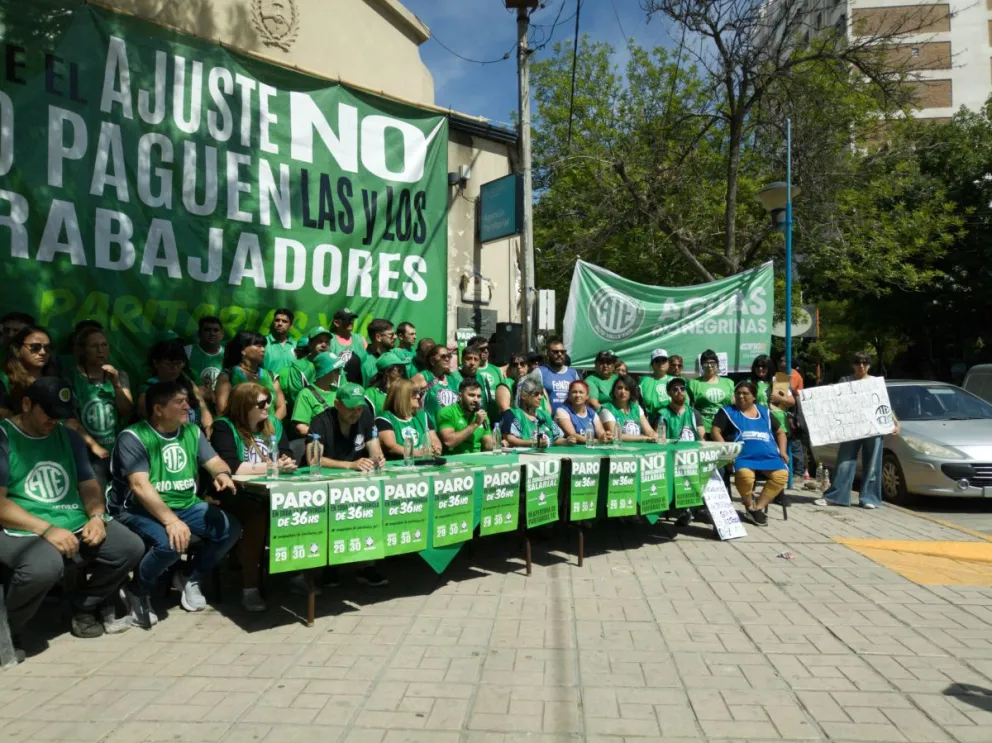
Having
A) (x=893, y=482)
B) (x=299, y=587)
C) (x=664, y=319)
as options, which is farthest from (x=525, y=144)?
(x=299, y=587)

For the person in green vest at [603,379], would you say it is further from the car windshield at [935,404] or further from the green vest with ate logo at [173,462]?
the car windshield at [935,404]

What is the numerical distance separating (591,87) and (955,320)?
14483mm

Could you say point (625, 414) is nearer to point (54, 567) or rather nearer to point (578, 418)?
point (578, 418)

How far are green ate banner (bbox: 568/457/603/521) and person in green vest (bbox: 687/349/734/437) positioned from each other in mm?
2309

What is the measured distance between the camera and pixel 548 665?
388cm

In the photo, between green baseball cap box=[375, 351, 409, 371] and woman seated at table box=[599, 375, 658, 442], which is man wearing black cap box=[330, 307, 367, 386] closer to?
green baseball cap box=[375, 351, 409, 371]

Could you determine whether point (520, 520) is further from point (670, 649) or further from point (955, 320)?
point (955, 320)

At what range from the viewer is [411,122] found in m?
8.73

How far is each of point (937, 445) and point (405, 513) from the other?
7.07 metres

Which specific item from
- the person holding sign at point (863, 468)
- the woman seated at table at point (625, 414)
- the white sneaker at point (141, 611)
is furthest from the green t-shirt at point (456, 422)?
the person holding sign at point (863, 468)

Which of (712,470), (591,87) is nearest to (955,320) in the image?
(591,87)

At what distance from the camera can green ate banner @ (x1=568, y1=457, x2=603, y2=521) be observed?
5809mm

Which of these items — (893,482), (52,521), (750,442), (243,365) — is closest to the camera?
(52,521)

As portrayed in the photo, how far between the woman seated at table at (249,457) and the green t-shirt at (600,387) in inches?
139
